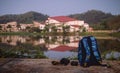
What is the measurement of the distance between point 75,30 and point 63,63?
3886 centimetres

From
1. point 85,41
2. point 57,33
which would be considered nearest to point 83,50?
point 85,41

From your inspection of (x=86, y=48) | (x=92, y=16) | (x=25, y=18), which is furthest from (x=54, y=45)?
(x=92, y=16)

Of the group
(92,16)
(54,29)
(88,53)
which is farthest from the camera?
(92,16)

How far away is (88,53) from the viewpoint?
4676 mm

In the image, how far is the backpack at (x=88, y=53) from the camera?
4689 mm

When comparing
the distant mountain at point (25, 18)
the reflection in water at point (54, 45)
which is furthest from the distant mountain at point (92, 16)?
the reflection in water at point (54, 45)

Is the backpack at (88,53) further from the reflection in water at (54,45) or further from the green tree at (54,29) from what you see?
the green tree at (54,29)

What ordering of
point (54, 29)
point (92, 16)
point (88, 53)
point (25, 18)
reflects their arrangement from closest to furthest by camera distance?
point (88, 53) < point (54, 29) < point (25, 18) < point (92, 16)

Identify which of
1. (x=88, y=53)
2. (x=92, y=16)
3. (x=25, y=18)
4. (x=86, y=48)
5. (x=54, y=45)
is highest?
(x=92, y=16)

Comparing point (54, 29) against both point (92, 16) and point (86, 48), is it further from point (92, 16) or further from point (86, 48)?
point (92, 16)

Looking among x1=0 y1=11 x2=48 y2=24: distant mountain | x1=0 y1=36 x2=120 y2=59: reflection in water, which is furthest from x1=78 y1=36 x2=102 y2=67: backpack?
x1=0 y1=11 x2=48 y2=24: distant mountain

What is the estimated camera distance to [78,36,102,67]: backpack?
4.69m

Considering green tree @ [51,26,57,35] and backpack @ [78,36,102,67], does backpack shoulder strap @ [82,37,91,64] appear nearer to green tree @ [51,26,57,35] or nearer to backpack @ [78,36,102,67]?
backpack @ [78,36,102,67]

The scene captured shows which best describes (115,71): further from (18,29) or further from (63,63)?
(18,29)
